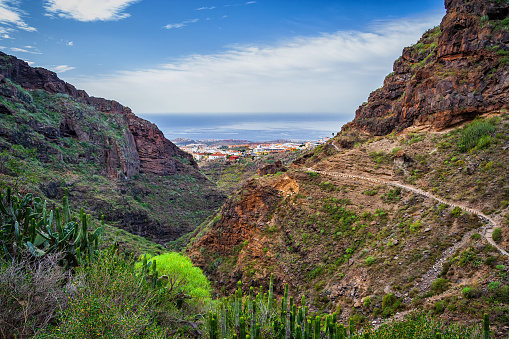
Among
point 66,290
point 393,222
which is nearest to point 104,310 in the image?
point 66,290

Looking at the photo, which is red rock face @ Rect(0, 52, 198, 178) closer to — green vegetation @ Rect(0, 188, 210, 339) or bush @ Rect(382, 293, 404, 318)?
green vegetation @ Rect(0, 188, 210, 339)

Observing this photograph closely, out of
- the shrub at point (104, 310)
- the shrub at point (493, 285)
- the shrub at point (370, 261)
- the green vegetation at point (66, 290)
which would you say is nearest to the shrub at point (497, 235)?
the shrub at point (493, 285)

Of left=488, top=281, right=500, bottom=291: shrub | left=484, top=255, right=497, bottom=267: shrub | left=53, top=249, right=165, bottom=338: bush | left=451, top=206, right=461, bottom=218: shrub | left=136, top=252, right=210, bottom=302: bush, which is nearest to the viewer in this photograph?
left=53, top=249, right=165, bottom=338: bush

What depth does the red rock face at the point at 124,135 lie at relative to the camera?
2287 inches

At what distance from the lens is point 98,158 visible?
58438 millimetres

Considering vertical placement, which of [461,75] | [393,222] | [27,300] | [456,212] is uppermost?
[461,75]

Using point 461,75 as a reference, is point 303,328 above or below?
below

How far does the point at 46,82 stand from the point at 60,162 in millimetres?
21536

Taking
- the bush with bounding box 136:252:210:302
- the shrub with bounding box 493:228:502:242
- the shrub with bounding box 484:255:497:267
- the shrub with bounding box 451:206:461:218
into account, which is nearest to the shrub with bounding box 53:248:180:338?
the bush with bounding box 136:252:210:302

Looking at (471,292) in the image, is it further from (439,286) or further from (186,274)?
(186,274)

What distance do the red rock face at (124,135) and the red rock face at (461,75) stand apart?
48.2 metres

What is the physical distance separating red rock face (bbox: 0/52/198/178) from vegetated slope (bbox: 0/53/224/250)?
0.55 ft

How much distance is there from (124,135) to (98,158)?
12025 mm

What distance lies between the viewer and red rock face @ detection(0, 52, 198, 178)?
191ft
